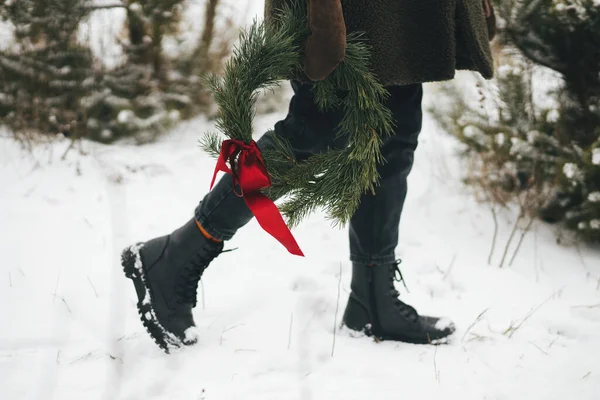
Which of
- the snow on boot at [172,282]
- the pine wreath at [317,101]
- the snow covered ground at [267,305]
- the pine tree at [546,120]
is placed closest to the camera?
the pine wreath at [317,101]

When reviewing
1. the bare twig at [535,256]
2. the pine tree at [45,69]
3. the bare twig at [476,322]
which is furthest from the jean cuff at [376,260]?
the pine tree at [45,69]

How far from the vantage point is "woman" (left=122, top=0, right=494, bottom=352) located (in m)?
1.21

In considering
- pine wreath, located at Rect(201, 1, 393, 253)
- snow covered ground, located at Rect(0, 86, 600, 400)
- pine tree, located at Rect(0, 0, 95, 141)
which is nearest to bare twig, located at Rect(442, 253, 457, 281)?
snow covered ground, located at Rect(0, 86, 600, 400)

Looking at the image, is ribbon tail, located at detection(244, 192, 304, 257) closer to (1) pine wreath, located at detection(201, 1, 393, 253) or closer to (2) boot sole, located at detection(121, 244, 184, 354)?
(1) pine wreath, located at detection(201, 1, 393, 253)

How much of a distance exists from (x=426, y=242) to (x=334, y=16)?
159cm

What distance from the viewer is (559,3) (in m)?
2.19

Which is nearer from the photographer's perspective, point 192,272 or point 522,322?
point 192,272

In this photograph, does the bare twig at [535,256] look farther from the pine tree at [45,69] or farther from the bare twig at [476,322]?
the pine tree at [45,69]

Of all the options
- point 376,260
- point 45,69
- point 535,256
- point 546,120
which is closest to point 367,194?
point 376,260

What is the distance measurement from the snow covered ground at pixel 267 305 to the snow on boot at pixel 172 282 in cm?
7

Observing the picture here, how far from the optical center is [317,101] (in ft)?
3.99

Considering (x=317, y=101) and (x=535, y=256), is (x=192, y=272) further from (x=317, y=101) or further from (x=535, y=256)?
(x=535, y=256)

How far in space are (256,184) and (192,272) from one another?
15.4 inches

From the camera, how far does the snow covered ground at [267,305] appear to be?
1.28m
